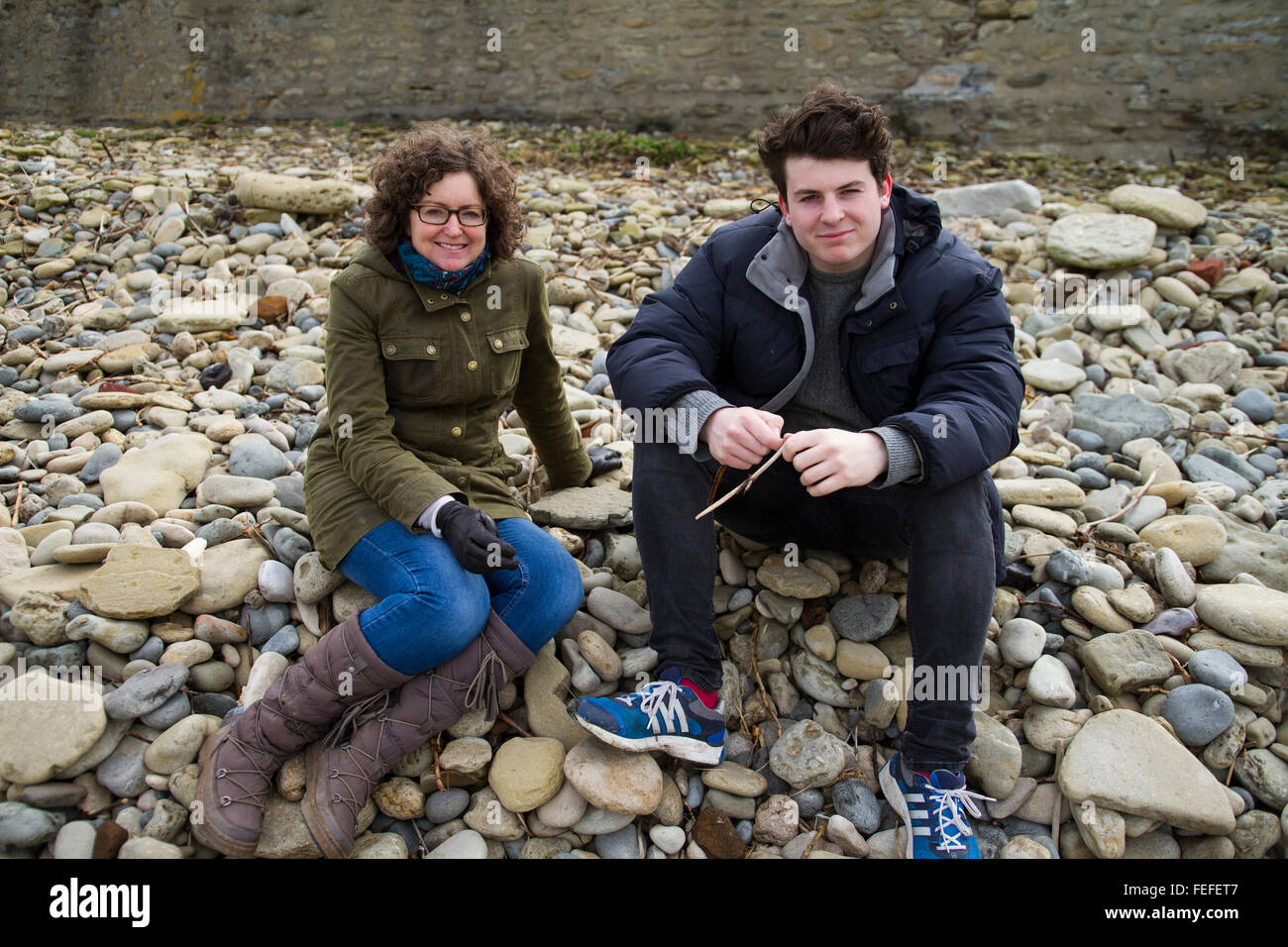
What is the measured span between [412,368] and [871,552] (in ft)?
4.81

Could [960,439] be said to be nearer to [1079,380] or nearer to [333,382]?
[333,382]

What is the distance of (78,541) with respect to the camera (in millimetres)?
2611

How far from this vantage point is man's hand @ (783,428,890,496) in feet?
6.51

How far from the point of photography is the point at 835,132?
85.1 inches

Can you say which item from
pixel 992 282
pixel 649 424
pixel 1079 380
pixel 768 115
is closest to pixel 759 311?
pixel 649 424

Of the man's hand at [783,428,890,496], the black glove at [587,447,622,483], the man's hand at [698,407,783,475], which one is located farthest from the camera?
the black glove at [587,447,622,483]

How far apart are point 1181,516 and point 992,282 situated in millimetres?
1303

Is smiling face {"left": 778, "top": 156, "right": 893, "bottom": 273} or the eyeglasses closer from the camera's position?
smiling face {"left": 778, "top": 156, "right": 893, "bottom": 273}

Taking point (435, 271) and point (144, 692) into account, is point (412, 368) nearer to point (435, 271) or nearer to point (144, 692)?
point (435, 271)

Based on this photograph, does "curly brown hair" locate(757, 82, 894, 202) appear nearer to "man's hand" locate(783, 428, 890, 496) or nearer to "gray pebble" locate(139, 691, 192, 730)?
"man's hand" locate(783, 428, 890, 496)

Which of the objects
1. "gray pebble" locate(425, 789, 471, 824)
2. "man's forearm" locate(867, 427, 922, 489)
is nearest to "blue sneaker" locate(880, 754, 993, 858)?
"man's forearm" locate(867, 427, 922, 489)

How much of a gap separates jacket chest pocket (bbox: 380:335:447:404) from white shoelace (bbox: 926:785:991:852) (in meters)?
1.73

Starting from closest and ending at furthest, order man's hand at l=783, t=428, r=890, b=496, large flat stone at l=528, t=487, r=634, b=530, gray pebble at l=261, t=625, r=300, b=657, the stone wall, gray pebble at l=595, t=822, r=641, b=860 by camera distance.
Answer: man's hand at l=783, t=428, r=890, b=496 → gray pebble at l=595, t=822, r=641, b=860 → gray pebble at l=261, t=625, r=300, b=657 → large flat stone at l=528, t=487, r=634, b=530 → the stone wall
